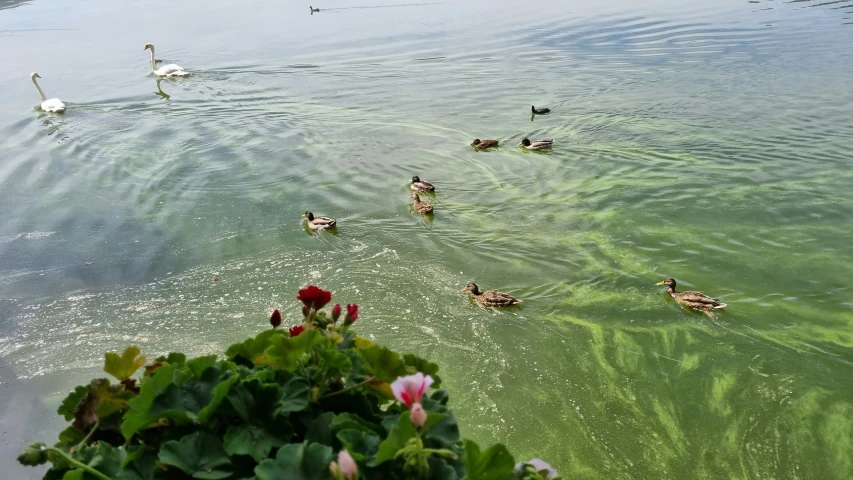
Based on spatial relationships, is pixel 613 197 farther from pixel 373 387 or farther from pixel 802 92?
pixel 373 387

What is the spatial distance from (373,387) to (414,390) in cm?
28

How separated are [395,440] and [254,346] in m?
0.58

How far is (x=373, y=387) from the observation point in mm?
1493

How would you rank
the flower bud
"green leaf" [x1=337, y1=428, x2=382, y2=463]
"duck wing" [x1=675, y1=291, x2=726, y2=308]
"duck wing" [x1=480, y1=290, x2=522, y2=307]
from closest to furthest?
the flower bud
"green leaf" [x1=337, y1=428, x2=382, y2=463]
"duck wing" [x1=675, y1=291, x2=726, y2=308]
"duck wing" [x1=480, y1=290, x2=522, y2=307]

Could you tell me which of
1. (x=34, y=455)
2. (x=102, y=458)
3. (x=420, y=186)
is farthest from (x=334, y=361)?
(x=420, y=186)

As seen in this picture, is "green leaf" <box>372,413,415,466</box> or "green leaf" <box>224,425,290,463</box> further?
"green leaf" <box>224,425,290,463</box>

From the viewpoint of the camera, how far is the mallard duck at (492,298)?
17.9 feet

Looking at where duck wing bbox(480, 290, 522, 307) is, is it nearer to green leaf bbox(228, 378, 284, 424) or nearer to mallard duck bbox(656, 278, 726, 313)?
mallard duck bbox(656, 278, 726, 313)

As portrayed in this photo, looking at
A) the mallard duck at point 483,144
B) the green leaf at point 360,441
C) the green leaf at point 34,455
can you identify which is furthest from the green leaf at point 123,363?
the mallard duck at point 483,144

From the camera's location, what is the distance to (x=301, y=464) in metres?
1.26

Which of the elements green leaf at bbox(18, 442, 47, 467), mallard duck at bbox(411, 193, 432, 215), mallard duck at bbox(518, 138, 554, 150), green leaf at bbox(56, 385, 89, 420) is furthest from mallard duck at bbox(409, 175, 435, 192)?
green leaf at bbox(18, 442, 47, 467)

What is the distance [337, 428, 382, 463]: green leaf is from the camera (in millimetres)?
1266

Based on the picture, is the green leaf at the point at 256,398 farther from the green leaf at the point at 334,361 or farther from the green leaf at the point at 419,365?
the green leaf at the point at 419,365

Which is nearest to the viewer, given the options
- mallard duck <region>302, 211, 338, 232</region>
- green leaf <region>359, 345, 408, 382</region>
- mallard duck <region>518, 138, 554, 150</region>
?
green leaf <region>359, 345, 408, 382</region>
